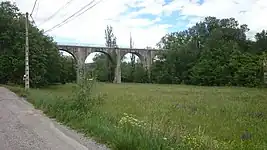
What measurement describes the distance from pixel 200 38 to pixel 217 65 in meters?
20.2

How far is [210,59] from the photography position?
2397 inches

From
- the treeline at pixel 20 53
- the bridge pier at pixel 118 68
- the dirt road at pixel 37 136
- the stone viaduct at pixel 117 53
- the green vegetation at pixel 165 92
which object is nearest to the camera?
the dirt road at pixel 37 136

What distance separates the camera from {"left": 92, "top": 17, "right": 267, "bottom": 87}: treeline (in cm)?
5300

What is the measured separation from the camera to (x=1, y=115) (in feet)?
39.1

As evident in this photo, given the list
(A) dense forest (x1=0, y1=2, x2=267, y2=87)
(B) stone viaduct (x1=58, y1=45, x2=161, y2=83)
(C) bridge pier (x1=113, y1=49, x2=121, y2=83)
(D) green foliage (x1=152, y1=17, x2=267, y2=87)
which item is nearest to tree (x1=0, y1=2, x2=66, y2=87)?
(A) dense forest (x1=0, y1=2, x2=267, y2=87)

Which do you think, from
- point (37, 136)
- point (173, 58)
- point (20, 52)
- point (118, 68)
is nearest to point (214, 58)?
point (173, 58)

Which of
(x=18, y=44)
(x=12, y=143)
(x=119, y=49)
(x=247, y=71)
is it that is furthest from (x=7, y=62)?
(x=119, y=49)

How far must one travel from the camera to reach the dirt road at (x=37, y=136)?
7.03 meters

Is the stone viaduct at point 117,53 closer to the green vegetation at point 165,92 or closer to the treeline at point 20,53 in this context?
the green vegetation at point 165,92

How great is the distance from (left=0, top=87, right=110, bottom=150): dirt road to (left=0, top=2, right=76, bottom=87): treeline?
23603 millimetres

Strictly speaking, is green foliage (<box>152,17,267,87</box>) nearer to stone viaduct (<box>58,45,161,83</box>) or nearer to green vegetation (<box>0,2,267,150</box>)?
green vegetation (<box>0,2,267,150</box>)

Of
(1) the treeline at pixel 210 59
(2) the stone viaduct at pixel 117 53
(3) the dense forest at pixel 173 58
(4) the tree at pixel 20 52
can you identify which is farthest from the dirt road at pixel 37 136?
(2) the stone viaduct at pixel 117 53

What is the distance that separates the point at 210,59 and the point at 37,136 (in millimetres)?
55432

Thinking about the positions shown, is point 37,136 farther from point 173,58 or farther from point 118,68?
point 118,68
